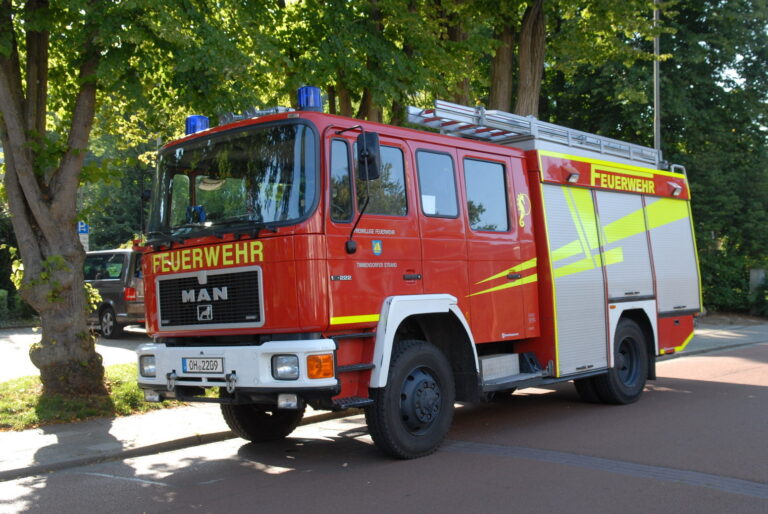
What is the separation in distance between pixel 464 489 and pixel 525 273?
3107 mm

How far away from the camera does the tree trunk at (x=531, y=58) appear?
15.4 meters

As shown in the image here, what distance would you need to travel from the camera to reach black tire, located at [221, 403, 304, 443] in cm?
761

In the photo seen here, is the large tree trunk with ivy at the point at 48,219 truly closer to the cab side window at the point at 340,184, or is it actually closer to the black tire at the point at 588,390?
the cab side window at the point at 340,184

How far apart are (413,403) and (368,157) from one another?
2165mm

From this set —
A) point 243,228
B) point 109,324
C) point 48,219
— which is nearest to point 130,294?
point 109,324

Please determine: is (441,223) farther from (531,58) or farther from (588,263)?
(531,58)

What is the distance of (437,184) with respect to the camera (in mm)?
7359

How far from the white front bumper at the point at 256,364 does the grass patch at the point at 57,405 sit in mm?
2859

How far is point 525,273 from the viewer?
8258 mm

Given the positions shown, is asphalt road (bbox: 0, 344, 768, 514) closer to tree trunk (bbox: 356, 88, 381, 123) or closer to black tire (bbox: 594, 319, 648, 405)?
black tire (bbox: 594, 319, 648, 405)

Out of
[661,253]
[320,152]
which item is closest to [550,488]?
[320,152]

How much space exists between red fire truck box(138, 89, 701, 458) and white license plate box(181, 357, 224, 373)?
1 cm

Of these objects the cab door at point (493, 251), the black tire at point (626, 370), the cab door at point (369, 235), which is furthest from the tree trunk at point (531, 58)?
the cab door at point (369, 235)

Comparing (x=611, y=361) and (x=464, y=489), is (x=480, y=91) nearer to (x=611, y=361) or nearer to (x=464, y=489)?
(x=611, y=361)
